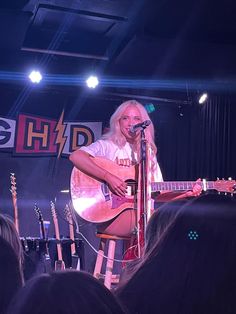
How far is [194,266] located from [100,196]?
8.10ft

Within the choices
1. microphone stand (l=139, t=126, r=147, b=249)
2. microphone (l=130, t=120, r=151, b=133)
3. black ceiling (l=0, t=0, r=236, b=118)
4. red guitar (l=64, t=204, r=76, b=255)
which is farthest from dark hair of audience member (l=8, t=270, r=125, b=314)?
red guitar (l=64, t=204, r=76, b=255)

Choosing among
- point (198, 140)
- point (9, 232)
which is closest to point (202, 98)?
point (198, 140)

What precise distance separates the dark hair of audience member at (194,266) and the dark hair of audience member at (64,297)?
0.32 m

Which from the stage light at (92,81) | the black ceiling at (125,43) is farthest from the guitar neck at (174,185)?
the stage light at (92,81)

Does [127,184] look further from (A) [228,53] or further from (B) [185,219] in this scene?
(A) [228,53]

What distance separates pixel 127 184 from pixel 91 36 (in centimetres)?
462

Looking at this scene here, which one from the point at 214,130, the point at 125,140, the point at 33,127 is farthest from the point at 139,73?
the point at 125,140

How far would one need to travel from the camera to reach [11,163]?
773cm

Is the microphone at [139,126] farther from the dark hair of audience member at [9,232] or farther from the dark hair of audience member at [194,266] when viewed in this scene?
the dark hair of audience member at [194,266]

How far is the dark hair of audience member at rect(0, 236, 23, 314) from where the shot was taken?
111cm

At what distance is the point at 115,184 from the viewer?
3.39 m

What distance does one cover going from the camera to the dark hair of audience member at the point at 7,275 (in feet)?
3.63

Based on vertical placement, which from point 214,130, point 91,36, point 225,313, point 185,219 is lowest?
point 225,313

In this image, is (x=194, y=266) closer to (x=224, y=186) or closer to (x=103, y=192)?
(x=103, y=192)
